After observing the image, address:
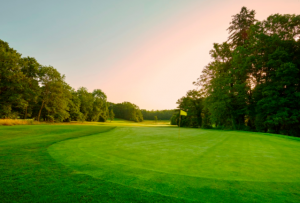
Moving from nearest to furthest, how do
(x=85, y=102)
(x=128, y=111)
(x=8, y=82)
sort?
(x=8, y=82), (x=85, y=102), (x=128, y=111)

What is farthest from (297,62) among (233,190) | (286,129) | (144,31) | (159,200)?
(159,200)

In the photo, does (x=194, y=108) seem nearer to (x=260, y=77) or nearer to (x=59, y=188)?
(x=260, y=77)

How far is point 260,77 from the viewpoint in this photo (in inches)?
1014

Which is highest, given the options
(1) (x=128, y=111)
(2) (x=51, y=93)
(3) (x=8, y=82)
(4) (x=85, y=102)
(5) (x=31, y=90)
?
(3) (x=8, y=82)

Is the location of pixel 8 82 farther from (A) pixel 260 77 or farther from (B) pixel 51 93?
(A) pixel 260 77

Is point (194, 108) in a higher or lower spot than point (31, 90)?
lower

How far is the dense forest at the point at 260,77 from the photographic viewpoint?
2055 cm

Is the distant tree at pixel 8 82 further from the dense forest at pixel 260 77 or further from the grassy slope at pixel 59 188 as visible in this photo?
the dense forest at pixel 260 77

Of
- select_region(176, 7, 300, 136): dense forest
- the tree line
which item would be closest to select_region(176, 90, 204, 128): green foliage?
select_region(176, 7, 300, 136): dense forest

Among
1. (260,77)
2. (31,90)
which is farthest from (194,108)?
(31,90)

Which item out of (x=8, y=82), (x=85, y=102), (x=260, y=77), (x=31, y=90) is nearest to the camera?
(x=260, y=77)

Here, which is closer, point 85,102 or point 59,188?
point 59,188

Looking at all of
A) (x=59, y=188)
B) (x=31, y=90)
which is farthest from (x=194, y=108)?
(x=59, y=188)

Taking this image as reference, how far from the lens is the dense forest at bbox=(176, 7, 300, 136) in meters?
20.5
